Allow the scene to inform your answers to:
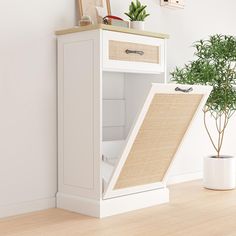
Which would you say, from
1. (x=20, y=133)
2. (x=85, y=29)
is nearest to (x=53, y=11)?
(x=85, y=29)

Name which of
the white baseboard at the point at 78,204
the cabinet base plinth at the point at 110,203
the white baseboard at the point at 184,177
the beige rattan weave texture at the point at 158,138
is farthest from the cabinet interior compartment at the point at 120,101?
the white baseboard at the point at 184,177

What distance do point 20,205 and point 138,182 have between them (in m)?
0.81

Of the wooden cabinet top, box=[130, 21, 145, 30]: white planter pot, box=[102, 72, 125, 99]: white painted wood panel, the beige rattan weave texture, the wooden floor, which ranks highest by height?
box=[130, 21, 145, 30]: white planter pot

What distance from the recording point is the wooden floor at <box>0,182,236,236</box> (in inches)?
107

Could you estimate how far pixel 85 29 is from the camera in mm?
3092

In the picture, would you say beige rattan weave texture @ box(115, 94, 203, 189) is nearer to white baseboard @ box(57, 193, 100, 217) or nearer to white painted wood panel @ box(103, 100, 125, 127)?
white baseboard @ box(57, 193, 100, 217)

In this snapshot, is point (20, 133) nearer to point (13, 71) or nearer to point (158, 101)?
point (13, 71)

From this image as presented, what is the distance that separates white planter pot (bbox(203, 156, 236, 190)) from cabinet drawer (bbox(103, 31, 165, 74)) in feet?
3.71

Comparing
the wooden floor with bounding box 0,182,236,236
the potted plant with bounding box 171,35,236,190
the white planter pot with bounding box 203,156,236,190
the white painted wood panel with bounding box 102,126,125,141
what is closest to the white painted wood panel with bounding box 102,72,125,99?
the white painted wood panel with bounding box 102,126,125,141

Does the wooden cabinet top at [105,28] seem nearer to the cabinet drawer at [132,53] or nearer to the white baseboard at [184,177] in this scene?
the cabinet drawer at [132,53]

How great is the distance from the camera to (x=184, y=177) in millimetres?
4504

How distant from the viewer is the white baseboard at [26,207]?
3.08m

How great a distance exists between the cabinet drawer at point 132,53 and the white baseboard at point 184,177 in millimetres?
1313

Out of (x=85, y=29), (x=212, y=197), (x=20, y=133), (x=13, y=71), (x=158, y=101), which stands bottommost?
(x=212, y=197)
